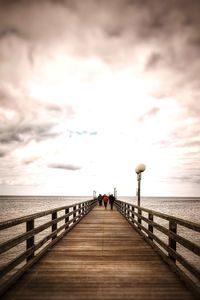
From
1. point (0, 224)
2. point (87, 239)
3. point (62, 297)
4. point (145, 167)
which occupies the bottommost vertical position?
point (87, 239)

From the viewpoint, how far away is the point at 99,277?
15.3ft

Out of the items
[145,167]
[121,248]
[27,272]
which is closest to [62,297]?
[27,272]

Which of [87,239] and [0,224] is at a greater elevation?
[0,224]

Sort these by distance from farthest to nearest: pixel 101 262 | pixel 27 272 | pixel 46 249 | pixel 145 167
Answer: pixel 145 167 < pixel 46 249 < pixel 101 262 < pixel 27 272

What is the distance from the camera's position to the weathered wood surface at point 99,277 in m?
3.92

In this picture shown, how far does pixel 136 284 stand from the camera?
14.3 feet

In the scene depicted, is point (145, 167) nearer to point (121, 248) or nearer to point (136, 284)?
point (121, 248)

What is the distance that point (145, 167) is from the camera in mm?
12656

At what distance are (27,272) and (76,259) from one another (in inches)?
55.0

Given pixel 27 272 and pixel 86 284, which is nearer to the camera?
pixel 86 284

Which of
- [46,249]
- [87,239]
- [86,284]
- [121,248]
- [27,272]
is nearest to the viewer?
[86,284]

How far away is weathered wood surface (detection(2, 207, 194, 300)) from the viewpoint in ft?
12.9

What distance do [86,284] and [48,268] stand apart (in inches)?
47.4

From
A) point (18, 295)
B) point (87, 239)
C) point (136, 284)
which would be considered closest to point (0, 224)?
point (18, 295)
